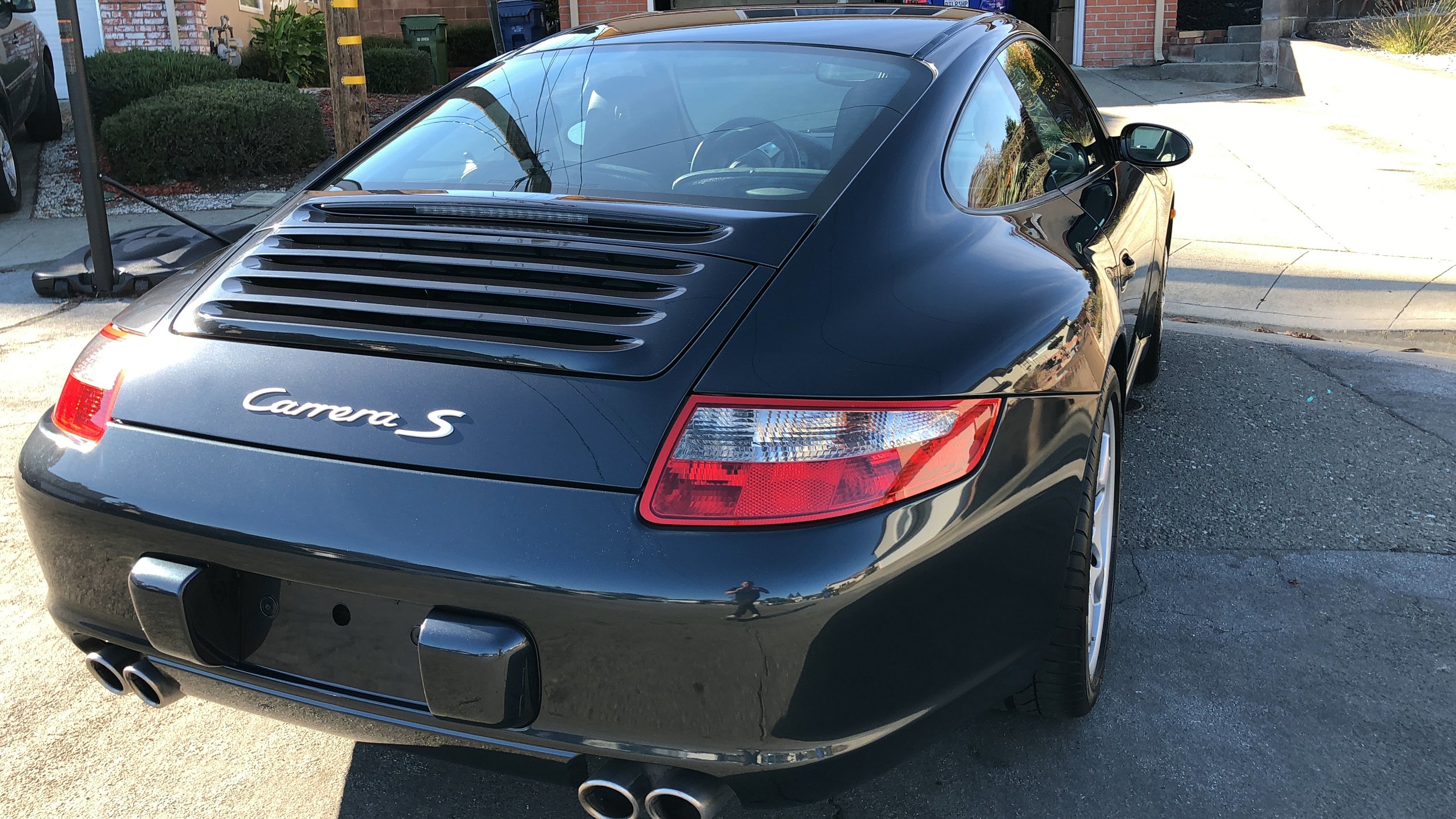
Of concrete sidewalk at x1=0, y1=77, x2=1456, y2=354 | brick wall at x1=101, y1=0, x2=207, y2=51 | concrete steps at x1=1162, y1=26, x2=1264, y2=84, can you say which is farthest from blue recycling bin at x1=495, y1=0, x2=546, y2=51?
concrete steps at x1=1162, y1=26, x2=1264, y2=84

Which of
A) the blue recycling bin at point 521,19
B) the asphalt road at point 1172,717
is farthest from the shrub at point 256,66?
the asphalt road at point 1172,717

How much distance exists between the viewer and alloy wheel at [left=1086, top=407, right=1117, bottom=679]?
8.09ft

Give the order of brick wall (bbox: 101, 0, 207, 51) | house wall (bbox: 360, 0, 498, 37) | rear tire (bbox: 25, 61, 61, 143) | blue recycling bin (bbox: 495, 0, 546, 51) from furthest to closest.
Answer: house wall (bbox: 360, 0, 498, 37) < blue recycling bin (bbox: 495, 0, 546, 51) < brick wall (bbox: 101, 0, 207, 51) < rear tire (bbox: 25, 61, 61, 143)

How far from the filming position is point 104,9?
43.8 ft

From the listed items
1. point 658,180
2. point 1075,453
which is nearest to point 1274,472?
point 1075,453

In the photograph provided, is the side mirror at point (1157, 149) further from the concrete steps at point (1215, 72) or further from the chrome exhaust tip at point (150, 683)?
the concrete steps at point (1215, 72)

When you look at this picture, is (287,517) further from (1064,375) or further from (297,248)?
(1064,375)

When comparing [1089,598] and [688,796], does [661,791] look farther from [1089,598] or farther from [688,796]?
[1089,598]

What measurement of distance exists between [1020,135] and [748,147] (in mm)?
→ 823

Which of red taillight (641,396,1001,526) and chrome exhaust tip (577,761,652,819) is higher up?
red taillight (641,396,1001,526)

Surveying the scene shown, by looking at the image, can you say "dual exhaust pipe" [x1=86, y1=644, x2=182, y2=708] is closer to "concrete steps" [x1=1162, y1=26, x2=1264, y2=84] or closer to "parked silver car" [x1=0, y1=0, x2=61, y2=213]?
"parked silver car" [x1=0, y1=0, x2=61, y2=213]

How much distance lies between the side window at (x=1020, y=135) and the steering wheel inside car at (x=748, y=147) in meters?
0.35

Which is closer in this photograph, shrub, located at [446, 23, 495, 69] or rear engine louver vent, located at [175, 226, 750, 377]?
rear engine louver vent, located at [175, 226, 750, 377]

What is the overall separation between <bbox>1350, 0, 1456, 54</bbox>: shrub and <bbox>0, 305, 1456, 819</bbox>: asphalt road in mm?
9061
